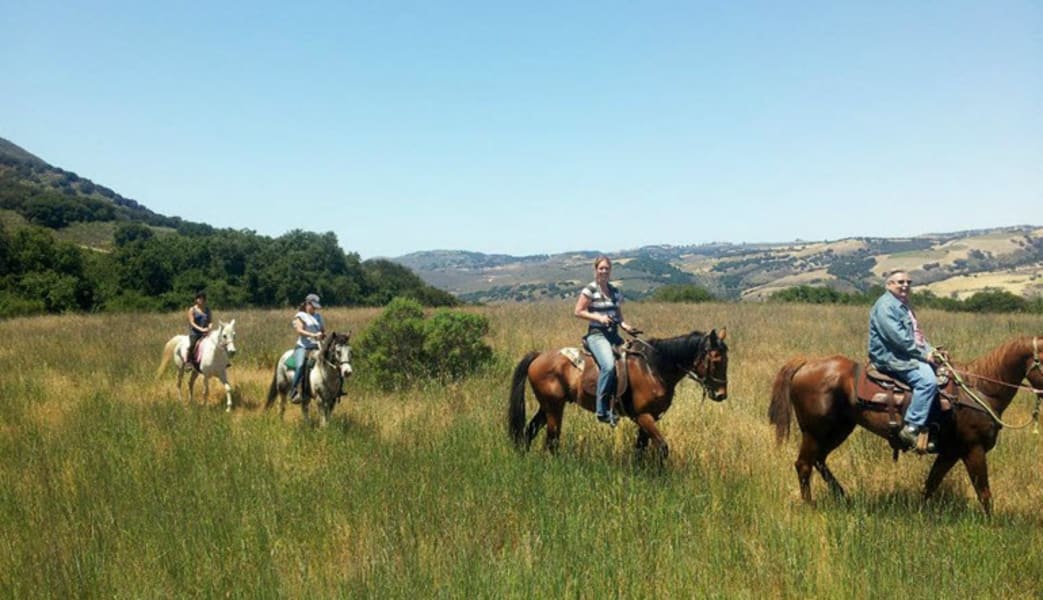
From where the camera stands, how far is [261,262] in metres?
49.6

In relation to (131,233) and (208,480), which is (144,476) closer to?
(208,480)

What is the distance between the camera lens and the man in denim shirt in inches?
209

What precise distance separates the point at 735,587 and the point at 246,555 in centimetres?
361

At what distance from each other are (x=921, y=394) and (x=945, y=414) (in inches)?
15.5

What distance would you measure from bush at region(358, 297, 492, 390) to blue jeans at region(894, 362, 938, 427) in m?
8.48

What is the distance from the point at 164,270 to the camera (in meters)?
42.8

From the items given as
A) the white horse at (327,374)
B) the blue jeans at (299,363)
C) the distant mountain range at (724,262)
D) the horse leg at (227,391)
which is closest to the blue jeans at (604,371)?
the white horse at (327,374)

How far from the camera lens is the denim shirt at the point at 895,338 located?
5.42 metres

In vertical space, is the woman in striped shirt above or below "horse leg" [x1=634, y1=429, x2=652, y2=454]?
above

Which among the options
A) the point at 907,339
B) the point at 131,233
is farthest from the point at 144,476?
the point at 131,233

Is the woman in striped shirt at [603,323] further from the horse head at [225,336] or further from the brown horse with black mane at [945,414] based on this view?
the horse head at [225,336]

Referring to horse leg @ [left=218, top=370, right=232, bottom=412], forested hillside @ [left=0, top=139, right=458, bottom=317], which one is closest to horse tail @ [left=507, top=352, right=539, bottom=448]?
horse leg @ [left=218, top=370, right=232, bottom=412]

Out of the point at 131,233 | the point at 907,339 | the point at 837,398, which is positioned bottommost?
the point at 837,398

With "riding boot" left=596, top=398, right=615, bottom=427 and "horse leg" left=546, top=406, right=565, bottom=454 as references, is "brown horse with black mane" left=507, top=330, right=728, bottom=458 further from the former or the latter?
"riding boot" left=596, top=398, right=615, bottom=427
